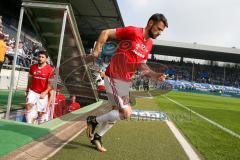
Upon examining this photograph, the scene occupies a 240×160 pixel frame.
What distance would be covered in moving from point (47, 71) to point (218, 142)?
4508mm

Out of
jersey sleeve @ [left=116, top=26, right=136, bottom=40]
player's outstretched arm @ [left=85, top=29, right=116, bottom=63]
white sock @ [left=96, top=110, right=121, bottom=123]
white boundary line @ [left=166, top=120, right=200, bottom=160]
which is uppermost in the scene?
jersey sleeve @ [left=116, top=26, right=136, bottom=40]

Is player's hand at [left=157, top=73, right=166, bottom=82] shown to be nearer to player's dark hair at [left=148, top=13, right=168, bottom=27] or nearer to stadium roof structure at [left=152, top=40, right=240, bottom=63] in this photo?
player's dark hair at [left=148, top=13, right=168, bottom=27]

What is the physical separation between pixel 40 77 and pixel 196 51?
59.6 metres

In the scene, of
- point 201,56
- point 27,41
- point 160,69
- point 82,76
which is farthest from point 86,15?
point 201,56

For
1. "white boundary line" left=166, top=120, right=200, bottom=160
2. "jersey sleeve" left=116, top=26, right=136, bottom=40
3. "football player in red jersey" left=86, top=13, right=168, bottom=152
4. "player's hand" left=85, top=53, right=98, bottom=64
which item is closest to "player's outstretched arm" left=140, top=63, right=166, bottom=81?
"football player in red jersey" left=86, top=13, right=168, bottom=152

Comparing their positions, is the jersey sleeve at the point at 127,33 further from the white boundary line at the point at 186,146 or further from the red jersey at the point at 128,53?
the white boundary line at the point at 186,146

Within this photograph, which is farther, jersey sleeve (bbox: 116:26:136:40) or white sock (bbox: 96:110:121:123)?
white sock (bbox: 96:110:121:123)

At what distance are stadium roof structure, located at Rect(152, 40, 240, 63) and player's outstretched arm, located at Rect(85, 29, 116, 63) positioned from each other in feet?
186

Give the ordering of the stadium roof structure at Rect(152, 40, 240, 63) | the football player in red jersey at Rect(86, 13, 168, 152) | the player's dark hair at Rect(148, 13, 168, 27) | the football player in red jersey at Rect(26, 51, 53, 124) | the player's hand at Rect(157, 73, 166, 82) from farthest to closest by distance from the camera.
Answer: the stadium roof structure at Rect(152, 40, 240, 63) → the football player in red jersey at Rect(26, 51, 53, 124) → the player's hand at Rect(157, 73, 166, 82) → the football player in red jersey at Rect(86, 13, 168, 152) → the player's dark hair at Rect(148, 13, 168, 27)

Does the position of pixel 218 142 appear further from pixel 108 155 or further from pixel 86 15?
pixel 86 15

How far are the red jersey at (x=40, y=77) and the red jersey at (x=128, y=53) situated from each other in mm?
3149

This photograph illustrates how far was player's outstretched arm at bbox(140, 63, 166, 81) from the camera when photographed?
6440mm

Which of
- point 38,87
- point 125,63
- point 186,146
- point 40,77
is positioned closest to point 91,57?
point 125,63

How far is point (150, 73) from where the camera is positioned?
670 centimetres
